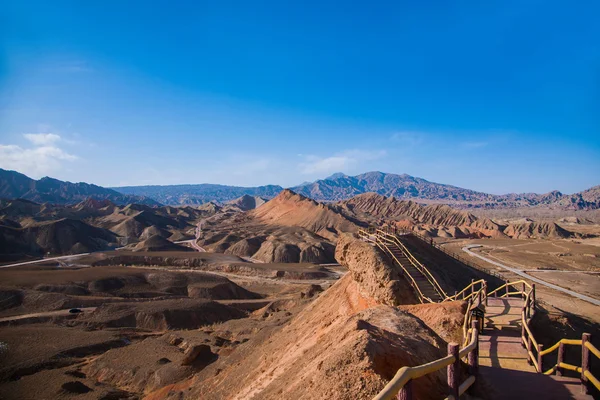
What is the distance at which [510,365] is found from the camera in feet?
30.2

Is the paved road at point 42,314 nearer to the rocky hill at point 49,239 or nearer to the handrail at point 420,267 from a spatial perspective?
the handrail at point 420,267

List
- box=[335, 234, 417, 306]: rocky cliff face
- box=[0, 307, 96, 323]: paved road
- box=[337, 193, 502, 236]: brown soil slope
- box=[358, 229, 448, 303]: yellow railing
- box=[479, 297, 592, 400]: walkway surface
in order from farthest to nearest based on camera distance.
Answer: box=[337, 193, 502, 236]: brown soil slope, box=[0, 307, 96, 323]: paved road, box=[358, 229, 448, 303]: yellow railing, box=[335, 234, 417, 306]: rocky cliff face, box=[479, 297, 592, 400]: walkway surface

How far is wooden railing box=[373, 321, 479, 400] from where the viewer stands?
4.14 meters

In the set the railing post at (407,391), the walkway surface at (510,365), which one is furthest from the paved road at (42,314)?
the railing post at (407,391)

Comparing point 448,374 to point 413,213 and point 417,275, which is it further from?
point 413,213

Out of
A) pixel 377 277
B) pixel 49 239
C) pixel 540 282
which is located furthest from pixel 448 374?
pixel 49 239

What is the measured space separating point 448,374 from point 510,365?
211 inches

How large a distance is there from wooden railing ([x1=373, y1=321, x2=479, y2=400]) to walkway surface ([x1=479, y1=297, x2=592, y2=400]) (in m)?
0.77

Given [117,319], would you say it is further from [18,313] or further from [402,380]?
[402,380]

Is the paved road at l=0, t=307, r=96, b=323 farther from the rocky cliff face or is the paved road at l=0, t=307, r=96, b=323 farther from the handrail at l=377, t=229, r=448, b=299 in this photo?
the handrail at l=377, t=229, r=448, b=299

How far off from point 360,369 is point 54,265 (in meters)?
66.9

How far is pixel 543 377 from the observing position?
722cm

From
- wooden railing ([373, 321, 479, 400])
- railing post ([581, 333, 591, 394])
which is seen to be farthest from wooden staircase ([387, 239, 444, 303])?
wooden railing ([373, 321, 479, 400])

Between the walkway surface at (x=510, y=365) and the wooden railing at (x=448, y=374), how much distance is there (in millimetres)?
770
